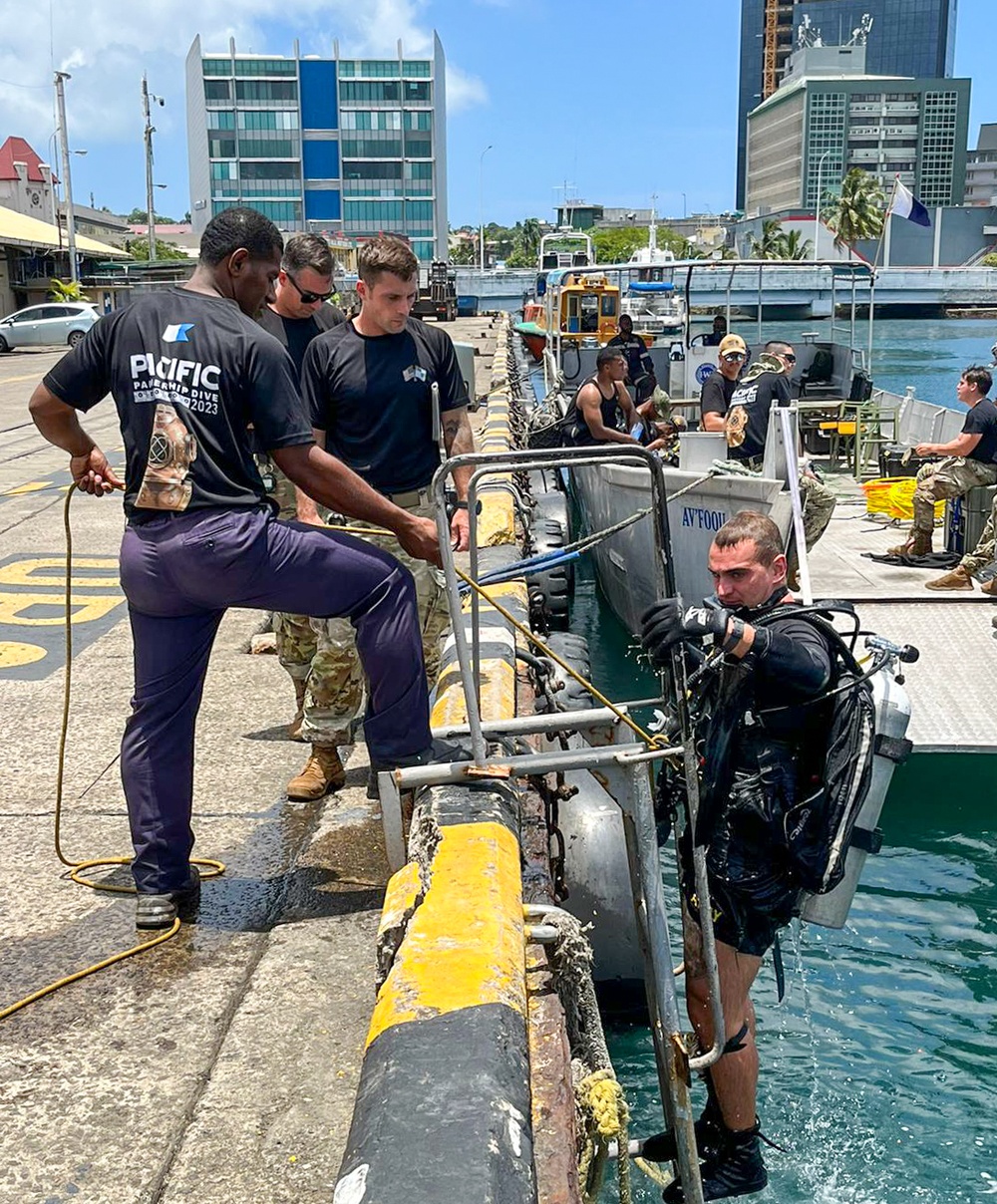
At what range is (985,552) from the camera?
9305 mm

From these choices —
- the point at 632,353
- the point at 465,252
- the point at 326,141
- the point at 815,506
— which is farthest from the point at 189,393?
the point at 465,252

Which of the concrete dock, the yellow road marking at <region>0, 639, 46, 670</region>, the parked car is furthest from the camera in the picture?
the parked car

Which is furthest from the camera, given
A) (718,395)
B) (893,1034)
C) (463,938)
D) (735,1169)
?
(718,395)

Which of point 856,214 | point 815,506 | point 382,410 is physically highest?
point 856,214

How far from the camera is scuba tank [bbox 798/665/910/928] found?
12.7 ft

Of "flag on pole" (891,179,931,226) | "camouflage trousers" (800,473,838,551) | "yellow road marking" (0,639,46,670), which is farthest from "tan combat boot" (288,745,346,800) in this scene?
"flag on pole" (891,179,931,226)

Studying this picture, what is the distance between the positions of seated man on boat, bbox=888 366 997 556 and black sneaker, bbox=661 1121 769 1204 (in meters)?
7.14

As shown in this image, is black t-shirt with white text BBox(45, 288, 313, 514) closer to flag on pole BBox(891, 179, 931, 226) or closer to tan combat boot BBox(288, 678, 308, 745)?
tan combat boot BBox(288, 678, 308, 745)

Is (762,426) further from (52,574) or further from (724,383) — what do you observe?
(52,574)

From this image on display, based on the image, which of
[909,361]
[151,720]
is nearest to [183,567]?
[151,720]

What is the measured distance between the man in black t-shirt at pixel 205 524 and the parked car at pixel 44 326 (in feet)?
113

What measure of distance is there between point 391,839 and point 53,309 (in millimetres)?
36875

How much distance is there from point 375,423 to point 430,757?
5.42 feet

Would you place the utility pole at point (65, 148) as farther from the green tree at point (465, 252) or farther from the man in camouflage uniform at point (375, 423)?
Answer: the green tree at point (465, 252)
